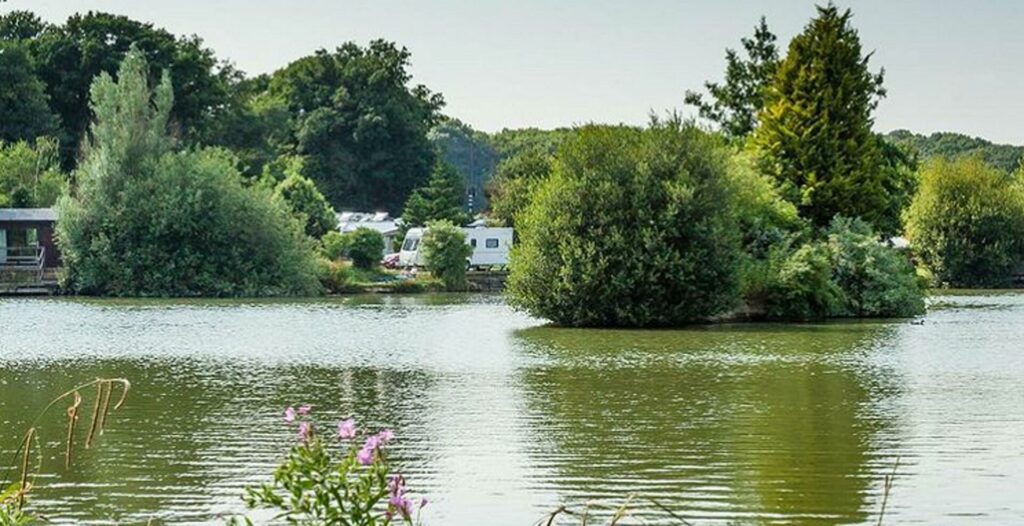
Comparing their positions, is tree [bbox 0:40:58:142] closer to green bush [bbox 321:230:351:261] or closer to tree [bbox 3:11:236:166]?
tree [bbox 3:11:236:166]

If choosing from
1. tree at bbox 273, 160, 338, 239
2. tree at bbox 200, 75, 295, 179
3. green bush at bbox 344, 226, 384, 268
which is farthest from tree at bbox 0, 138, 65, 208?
tree at bbox 200, 75, 295, 179

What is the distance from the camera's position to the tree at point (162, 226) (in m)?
60.6

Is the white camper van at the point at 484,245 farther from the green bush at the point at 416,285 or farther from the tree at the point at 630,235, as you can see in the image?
the tree at the point at 630,235

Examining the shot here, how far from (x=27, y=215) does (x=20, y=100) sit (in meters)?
19.9

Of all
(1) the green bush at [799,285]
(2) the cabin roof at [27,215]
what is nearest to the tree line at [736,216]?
(1) the green bush at [799,285]

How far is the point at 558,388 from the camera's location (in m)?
25.6

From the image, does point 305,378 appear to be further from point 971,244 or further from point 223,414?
point 971,244

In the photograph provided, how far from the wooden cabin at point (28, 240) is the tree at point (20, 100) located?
18441 mm

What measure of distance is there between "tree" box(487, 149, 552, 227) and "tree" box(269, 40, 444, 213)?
6647 millimetres

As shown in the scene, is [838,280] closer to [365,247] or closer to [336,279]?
[336,279]

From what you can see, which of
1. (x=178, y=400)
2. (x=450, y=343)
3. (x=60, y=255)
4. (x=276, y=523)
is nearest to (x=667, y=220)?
(x=450, y=343)

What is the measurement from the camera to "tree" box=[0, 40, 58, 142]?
8281 centimetres

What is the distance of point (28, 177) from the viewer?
76.2 meters

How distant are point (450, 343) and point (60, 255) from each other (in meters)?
34.9
